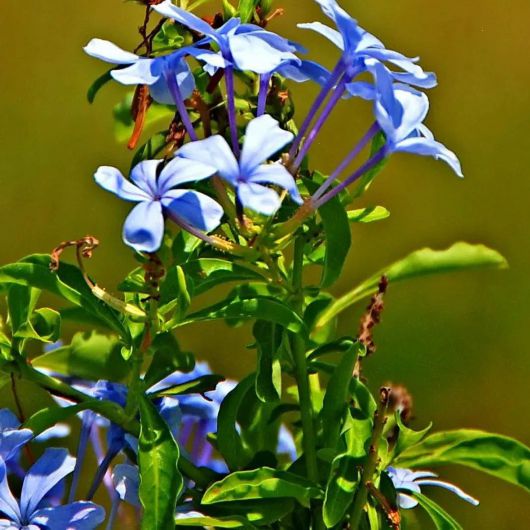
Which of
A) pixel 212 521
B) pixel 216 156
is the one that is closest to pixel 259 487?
pixel 212 521

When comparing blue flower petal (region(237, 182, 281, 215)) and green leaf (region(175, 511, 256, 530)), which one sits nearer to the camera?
blue flower petal (region(237, 182, 281, 215))

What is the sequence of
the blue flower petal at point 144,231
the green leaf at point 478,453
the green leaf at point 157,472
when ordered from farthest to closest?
the green leaf at point 478,453, the green leaf at point 157,472, the blue flower petal at point 144,231

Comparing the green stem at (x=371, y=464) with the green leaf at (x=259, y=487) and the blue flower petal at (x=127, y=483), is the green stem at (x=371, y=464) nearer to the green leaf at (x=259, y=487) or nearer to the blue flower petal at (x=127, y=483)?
the green leaf at (x=259, y=487)

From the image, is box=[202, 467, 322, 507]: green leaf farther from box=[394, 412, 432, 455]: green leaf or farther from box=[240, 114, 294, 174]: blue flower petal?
box=[240, 114, 294, 174]: blue flower petal

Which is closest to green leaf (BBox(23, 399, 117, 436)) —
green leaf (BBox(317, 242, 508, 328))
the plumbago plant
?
the plumbago plant

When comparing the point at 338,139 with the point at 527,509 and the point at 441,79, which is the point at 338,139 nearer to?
the point at 441,79

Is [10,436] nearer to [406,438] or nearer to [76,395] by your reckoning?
[76,395]

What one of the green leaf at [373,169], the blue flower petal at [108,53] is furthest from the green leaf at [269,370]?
the blue flower petal at [108,53]
